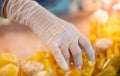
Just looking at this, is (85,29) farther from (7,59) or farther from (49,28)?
(7,59)

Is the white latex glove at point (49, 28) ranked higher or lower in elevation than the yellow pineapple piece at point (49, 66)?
higher

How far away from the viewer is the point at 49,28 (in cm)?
95

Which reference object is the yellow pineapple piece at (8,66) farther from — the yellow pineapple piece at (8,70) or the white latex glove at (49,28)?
the white latex glove at (49,28)

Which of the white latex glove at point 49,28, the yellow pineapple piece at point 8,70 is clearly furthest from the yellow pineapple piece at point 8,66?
the white latex glove at point 49,28

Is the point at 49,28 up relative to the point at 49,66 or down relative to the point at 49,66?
up

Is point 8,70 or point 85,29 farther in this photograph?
point 85,29

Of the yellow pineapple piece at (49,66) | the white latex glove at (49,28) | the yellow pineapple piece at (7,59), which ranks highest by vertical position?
the white latex glove at (49,28)

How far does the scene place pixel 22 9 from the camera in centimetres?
94

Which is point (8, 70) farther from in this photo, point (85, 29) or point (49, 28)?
point (85, 29)

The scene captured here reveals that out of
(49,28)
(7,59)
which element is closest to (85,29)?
(49,28)

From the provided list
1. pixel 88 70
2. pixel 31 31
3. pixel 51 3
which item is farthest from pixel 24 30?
pixel 88 70

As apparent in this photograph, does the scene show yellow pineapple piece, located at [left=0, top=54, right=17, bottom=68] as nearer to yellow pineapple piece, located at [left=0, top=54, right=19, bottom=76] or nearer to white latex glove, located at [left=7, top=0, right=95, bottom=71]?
yellow pineapple piece, located at [left=0, top=54, right=19, bottom=76]

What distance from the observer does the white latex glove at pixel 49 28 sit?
0.94 m

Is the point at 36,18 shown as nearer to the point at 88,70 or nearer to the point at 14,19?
the point at 14,19
